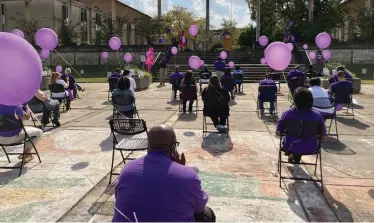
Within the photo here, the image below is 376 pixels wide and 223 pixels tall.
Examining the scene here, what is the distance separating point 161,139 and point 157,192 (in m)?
0.41

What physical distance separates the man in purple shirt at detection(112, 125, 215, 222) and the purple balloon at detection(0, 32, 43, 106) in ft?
5.24

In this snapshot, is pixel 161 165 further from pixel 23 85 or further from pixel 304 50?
pixel 304 50

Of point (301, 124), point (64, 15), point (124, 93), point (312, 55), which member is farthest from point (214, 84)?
point (64, 15)

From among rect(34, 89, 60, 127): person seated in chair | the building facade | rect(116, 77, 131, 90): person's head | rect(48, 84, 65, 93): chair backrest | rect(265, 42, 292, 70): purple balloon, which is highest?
the building facade

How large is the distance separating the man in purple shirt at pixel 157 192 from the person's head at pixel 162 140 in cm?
7

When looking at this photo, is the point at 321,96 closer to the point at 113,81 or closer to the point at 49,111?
the point at 49,111

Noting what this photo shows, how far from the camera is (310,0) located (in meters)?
33.1

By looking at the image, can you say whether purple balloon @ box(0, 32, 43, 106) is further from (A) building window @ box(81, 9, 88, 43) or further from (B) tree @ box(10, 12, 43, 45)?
(A) building window @ box(81, 9, 88, 43)

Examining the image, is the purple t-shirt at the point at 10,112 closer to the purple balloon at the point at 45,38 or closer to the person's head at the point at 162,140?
the purple balloon at the point at 45,38

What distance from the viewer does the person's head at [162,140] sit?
2512 millimetres

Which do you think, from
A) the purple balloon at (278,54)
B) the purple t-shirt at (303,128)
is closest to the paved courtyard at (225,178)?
the purple t-shirt at (303,128)

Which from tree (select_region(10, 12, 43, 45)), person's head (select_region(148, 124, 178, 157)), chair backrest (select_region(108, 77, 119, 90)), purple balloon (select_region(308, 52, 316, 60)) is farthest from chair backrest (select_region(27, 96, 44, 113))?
tree (select_region(10, 12, 43, 45))

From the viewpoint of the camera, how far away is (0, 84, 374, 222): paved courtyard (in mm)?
3936

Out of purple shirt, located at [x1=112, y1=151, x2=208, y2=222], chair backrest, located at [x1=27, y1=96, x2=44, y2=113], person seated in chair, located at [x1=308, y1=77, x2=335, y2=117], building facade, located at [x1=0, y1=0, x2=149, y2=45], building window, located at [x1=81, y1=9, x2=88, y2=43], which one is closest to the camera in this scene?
purple shirt, located at [x1=112, y1=151, x2=208, y2=222]
